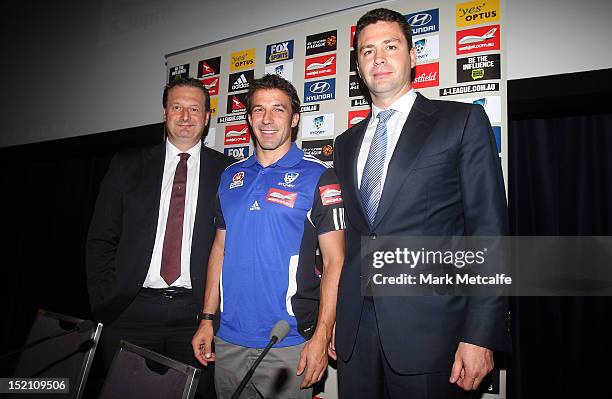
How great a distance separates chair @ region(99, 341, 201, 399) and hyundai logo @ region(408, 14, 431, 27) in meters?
2.01

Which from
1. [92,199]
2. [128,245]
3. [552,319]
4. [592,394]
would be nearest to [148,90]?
[92,199]

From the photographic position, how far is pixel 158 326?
162 centimetres

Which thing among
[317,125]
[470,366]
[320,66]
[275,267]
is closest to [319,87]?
[320,66]

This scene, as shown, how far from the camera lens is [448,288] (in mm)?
1107

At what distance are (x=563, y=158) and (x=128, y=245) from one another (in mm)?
2683

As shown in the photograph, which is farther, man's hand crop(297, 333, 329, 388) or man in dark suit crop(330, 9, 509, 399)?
man's hand crop(297, 333, 329, 388)

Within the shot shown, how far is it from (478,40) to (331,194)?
3.97 feet

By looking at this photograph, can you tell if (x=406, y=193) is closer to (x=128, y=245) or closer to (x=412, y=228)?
(x=412, y=228)

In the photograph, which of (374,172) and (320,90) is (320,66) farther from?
(374,172)

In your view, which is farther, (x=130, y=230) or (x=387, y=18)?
(x=130, y=230)

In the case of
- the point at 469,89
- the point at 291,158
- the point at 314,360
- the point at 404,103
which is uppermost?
the point at 469,89

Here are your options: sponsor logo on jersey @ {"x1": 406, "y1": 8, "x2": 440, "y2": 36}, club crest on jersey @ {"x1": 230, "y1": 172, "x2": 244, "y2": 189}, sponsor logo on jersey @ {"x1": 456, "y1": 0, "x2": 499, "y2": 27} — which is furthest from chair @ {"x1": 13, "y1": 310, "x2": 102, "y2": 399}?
sponsor logo on jersey @ {"x1": 456, "y1": 0, "x2": 499, "y2": 27}

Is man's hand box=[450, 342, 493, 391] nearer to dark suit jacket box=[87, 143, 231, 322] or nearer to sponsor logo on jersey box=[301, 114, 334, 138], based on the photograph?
dark suit jacket box=[87, 143, 231, 322]

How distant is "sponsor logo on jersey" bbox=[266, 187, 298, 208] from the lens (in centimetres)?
141
